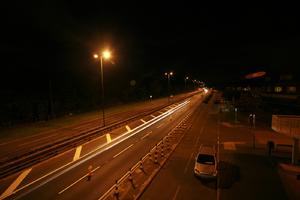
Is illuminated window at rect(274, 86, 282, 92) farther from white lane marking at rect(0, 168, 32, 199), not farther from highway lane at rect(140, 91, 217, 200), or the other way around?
white lane marking at rect(0, 168, 32, 199)

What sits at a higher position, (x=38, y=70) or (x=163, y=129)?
(x=38, y=70)

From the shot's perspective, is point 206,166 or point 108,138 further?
point 108,138

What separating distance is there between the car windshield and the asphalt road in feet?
3.79

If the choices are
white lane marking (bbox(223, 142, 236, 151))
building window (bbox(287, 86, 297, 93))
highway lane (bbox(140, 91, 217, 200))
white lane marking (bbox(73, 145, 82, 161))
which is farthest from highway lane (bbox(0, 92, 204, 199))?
building window (bbox(287, 86, 297, 93))

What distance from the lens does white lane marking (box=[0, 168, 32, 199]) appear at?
14.0 meters

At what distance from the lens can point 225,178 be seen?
16.4 meters

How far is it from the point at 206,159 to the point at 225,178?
1.75 m

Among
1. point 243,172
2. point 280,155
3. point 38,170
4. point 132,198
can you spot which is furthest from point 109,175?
point 280,155

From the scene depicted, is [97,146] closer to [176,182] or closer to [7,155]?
[7,155]

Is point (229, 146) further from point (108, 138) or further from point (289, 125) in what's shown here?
point (108, 138)

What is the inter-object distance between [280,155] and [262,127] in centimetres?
1348

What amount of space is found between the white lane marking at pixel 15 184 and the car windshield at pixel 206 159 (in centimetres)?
1216

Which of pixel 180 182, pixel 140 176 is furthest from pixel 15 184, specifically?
pixel 180 182

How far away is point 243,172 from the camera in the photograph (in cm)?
1755
